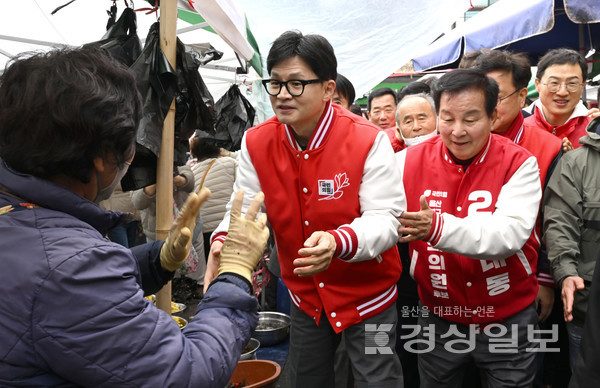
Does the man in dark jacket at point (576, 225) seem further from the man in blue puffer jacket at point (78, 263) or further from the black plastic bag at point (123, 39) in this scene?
the black plastic bag at point (123, 39)

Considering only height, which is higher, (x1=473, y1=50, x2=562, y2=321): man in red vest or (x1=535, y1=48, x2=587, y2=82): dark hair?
(x1=535, y1=48, x2=587, y2=82): dark hair

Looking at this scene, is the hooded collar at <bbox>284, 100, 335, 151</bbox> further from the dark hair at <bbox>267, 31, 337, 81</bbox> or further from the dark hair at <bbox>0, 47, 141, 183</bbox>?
the dark hair at <bbox>0, 47, 141, 183</bbox>

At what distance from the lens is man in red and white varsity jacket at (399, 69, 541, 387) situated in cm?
255

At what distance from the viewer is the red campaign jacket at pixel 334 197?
2434 mm

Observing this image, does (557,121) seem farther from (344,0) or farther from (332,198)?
(344,0)

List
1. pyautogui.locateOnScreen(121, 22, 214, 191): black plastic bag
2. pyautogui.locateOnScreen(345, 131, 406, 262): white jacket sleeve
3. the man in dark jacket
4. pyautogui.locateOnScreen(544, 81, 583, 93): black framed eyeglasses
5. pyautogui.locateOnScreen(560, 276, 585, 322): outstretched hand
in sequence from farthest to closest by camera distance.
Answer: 1. pyautogui.locateOnScreen(544, 81, 583, 93): black framed eyeglasses
2. pyautogui.locateOnScreen(121, 22, 214, 191): black plastic bag
3. the man in dark jacket
4. pyautogui.locateOnScreen(560, 276, 585, 322): outstretched hand
5. pyautogui.locateOnScreen(345, 131, 406, 262): white jacket sleeve

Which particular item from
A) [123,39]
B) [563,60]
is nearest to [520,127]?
[563,60]

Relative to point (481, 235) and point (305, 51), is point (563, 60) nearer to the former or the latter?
point (481, 235)

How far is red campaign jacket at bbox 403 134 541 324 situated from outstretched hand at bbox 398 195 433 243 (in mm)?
36

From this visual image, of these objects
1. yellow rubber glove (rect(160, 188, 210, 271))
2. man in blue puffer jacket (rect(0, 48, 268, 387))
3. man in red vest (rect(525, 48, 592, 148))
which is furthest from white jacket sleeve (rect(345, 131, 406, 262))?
man in red vest (rect(525, 48, 592, 148))

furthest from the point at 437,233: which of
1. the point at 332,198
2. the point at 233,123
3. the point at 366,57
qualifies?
the point at 233,123

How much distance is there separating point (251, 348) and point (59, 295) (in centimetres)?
A: 315

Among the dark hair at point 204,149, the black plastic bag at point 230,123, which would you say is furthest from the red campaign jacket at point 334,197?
the dark hair at point 204,149

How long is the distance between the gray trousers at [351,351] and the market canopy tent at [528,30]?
357cm
